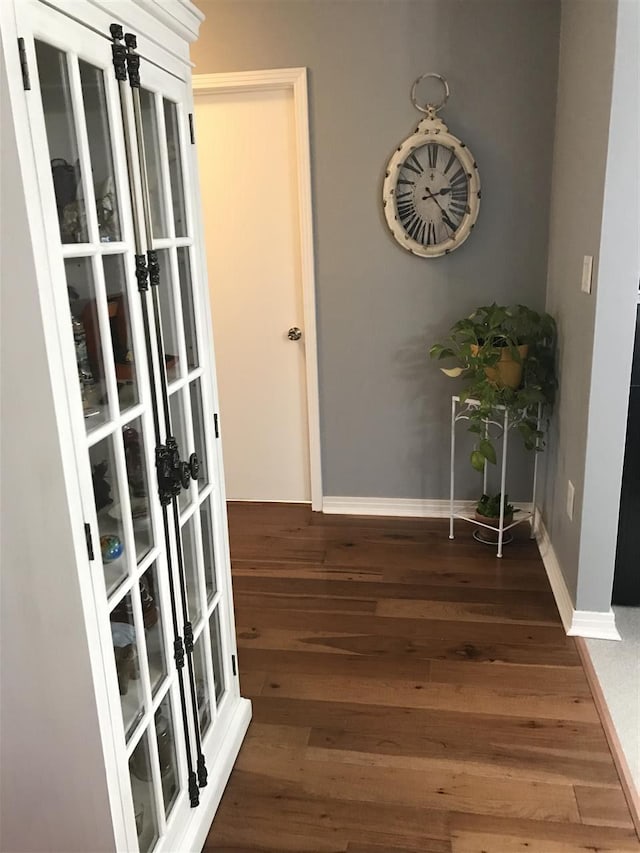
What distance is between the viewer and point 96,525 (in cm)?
130

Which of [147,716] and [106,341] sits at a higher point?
[106,341]

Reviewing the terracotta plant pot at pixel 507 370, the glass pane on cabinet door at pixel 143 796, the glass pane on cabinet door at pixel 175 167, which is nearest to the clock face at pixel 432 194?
the terracotta plant pot at pixel 507 370

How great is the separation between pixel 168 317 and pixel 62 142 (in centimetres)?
52

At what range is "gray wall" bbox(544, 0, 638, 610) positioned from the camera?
2268mm

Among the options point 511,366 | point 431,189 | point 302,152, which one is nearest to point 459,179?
point 431,189

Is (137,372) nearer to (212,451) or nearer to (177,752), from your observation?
(212,451)

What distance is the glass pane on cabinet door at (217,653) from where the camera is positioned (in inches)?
79.7

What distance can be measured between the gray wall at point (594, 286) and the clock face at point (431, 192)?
42 cm

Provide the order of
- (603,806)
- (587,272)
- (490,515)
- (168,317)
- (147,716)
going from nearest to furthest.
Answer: (147,716) < (168,317) < (603,806) < (587,272) < (490,515)

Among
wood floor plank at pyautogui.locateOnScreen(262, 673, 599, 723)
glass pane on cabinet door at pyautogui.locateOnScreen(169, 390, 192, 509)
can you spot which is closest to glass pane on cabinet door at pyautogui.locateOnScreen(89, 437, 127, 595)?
glass pane on cabinet door at pyautogui.locateOnScreen(169, 390, 192, 509)

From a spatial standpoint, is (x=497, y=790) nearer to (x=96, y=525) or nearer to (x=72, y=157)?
(x=96, y=525)

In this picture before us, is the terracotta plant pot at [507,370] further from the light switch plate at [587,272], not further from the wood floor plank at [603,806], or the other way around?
the wood floor plank at [603,806]

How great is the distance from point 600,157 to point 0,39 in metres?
1.92

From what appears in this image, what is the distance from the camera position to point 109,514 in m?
1.43
